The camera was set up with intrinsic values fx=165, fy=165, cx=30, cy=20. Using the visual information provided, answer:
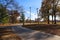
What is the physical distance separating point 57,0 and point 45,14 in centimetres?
1146

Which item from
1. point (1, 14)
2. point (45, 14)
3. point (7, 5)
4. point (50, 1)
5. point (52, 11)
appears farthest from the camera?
point (45, 14)

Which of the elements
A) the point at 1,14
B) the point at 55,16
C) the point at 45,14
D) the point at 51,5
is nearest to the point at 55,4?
the point at 51,5

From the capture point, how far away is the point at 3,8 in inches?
1383

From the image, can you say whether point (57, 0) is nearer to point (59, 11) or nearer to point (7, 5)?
point (59, 11)

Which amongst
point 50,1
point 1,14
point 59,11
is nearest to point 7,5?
point 1,14

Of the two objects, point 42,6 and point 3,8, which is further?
point 42,6

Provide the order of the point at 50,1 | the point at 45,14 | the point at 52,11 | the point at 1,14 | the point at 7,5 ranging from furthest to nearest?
the point at 45,14 < the point at 52,11 < the point at 50,1 < the point at 1,14 < the point at 7,5

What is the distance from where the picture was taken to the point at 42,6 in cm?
6322

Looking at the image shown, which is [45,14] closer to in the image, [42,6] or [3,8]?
[42,6]

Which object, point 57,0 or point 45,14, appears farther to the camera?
point 45,14

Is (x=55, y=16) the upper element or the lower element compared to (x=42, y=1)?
lower

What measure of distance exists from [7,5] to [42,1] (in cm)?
3031

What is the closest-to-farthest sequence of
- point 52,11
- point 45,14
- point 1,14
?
point 1,14 < point 52,11 < point 45,14

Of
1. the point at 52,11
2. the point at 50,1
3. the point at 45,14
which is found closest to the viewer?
the point at 50,1
